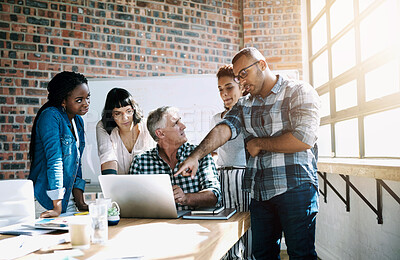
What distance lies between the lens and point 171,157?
7.06 ft

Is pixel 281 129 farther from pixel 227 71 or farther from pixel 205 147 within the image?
pixel 227 71

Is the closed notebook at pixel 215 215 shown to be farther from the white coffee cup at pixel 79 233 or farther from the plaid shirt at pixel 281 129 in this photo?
the white coffee cup at pixel 79 233

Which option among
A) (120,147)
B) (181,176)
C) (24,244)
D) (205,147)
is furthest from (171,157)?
(24,244)

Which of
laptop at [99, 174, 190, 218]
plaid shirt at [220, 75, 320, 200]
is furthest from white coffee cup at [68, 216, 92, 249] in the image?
plaid shirt at [220, 75, 320, 200]

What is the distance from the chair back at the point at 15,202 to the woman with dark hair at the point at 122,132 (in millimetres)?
711

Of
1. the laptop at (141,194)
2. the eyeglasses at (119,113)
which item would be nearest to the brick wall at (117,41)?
the eyeglasses at (119,113)

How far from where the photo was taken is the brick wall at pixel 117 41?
372 cm

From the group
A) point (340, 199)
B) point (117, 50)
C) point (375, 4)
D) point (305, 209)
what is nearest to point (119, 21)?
point (117, 50)

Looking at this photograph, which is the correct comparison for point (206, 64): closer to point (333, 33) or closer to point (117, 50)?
point (117, 50)

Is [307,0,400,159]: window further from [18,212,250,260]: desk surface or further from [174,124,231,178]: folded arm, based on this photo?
[18,212,250,260]: desk surface

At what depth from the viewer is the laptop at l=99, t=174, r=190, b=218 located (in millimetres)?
1570

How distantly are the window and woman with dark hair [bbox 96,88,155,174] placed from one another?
157 cm

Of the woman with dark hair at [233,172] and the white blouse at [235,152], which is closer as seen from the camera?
the woman with dark hair at [233,172]

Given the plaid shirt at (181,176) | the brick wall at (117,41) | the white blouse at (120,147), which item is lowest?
the plaid shirt at (181,176)
